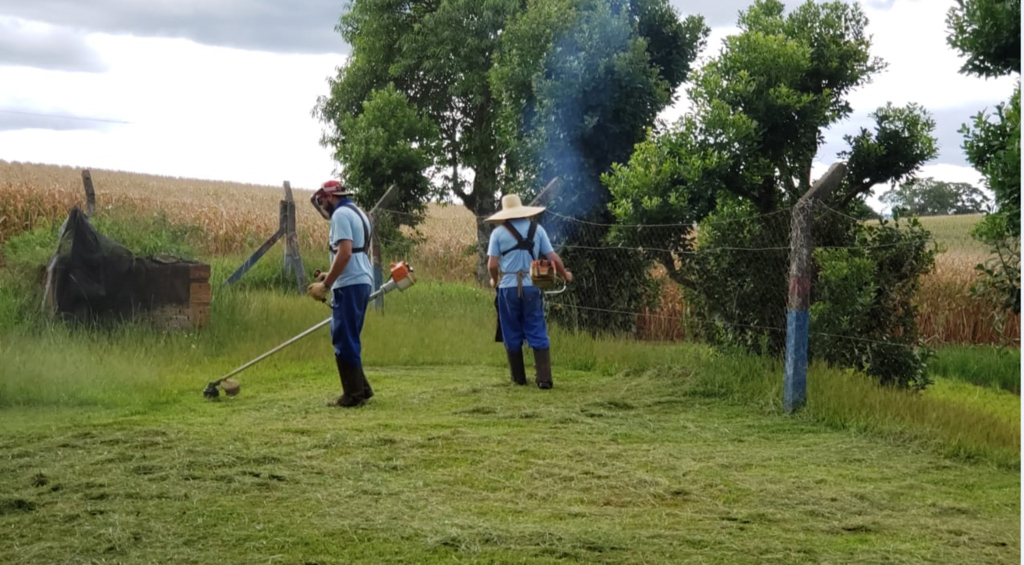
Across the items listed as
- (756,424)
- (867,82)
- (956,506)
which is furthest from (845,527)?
(867,82)

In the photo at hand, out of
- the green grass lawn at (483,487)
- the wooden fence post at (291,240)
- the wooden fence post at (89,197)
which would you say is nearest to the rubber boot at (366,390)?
the green grass lawn at (483,487)

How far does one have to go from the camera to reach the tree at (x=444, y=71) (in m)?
27.6

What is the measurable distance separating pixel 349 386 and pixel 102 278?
5.38m

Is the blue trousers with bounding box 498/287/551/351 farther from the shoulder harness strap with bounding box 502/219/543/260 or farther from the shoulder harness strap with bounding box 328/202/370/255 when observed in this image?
the shoulder harness strap with bounding box 328/202/370/255

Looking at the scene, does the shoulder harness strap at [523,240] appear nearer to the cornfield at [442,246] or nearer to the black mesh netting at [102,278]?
the cornfield at [442,246]

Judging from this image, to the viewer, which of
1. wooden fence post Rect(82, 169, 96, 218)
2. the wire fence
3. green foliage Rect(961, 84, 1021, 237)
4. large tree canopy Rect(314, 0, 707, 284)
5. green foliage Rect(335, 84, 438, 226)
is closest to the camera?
green foliage Rect(961, 84, 1021, 237)

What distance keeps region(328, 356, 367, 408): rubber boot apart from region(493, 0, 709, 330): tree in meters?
4.88

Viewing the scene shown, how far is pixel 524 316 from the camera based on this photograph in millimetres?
11133

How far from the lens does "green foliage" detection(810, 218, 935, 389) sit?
11117 millimetres

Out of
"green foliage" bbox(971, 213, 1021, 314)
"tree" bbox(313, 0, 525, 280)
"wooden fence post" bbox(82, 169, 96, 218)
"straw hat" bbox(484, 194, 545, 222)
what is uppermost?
"tree" bbox(313, 0, 525, 280)

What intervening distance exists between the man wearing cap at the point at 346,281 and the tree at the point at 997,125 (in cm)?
461

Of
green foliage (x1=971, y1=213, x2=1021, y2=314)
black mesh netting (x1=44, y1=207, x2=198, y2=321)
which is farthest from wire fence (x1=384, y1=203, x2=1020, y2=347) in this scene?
black mesh netting (x1=44, y1=207, x2=198, y2=321)

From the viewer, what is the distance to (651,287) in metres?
15.1

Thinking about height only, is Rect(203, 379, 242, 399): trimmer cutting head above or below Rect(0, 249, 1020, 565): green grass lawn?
above
